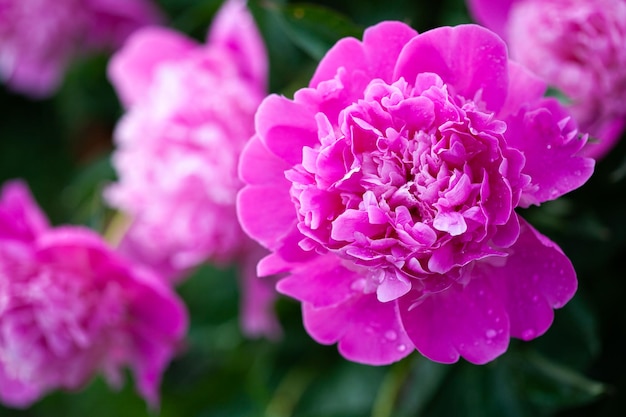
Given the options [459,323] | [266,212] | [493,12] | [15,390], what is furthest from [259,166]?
[15,390]

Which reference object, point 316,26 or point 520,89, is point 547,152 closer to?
point 520,89

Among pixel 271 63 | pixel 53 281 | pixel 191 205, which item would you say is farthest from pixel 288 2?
pixel 53 281

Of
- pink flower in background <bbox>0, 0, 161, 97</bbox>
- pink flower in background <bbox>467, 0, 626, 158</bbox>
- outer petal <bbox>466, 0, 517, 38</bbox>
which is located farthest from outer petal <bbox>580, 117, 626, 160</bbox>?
pink flower in background <bbox>0, 0, 161, 97</bbox>

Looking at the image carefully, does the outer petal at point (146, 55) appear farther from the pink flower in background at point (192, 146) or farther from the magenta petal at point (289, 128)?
the magenta petal at point (289, 128)

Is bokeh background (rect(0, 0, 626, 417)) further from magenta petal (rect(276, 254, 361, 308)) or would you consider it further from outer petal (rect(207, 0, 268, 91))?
magenta petal (rect(276, 254, 361, 308))

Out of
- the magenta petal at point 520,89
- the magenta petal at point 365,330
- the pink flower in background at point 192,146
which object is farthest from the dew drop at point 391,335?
the pink flower in background at point 192,146

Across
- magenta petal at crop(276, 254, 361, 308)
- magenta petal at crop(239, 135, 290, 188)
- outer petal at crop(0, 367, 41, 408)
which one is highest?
magenta petal at crop(239, 135, 290, 188)

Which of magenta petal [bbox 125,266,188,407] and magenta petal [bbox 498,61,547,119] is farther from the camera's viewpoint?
magenta petal [bbox 125,266,188,407]

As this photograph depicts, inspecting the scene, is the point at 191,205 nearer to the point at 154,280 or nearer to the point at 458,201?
the point at 154,280
